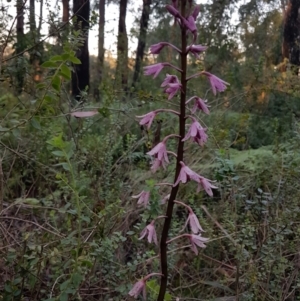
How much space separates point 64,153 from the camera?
2238mm

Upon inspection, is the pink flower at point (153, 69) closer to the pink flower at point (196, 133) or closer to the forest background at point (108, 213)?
the pink flower at point (196, 133)

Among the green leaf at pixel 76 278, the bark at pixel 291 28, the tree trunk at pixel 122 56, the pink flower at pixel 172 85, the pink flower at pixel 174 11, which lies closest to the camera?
the pink flower at pixel 174 11

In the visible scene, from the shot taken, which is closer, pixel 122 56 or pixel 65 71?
pixel 65 71

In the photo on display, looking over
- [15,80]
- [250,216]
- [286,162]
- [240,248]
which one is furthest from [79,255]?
[15,80]

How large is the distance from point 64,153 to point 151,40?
16.3 m

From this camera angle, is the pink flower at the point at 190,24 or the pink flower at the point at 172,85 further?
the pink flower at the point at 172,85

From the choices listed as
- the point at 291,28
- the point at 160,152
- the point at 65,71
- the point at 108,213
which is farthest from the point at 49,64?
the point at 291,28

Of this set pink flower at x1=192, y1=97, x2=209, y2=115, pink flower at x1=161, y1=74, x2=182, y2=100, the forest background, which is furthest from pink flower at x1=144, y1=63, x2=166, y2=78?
the forest background

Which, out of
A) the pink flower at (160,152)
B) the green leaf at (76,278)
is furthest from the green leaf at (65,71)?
the green leaf at (76,278)

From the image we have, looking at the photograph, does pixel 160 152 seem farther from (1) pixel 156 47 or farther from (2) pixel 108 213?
(2) pixel 108 213

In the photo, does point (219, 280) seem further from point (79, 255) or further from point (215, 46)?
point (215, 46)

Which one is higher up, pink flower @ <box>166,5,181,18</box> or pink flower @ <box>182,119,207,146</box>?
pink flower @ <box>166,5,181,18</box>

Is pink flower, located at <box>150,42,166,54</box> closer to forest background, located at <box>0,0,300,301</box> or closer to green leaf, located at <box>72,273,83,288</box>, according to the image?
forest background, located at <box>0,0,300,301</box>

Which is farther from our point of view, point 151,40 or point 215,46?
point 151,40
